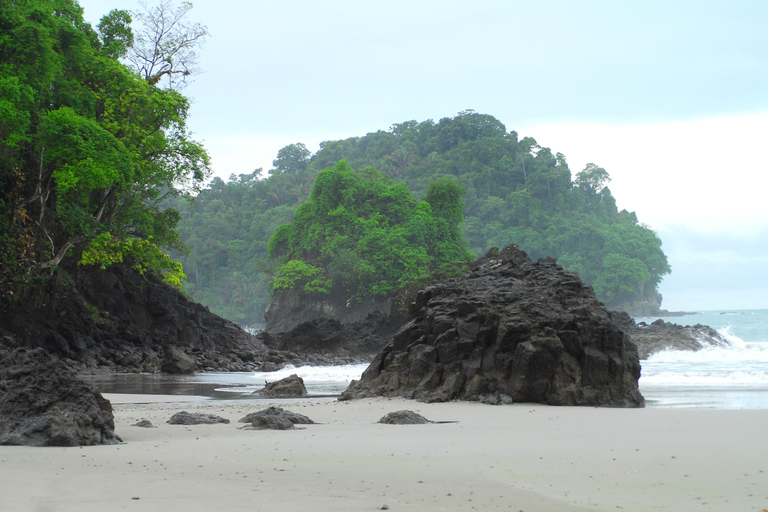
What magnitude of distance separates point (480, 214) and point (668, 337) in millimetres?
55942

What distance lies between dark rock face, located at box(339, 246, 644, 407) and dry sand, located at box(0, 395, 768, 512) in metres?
2.37

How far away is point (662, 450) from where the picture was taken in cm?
574

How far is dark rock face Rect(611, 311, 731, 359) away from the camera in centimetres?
3662

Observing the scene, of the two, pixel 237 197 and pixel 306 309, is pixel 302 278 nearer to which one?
pixel 306 309

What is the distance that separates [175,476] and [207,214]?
98706 millimetres

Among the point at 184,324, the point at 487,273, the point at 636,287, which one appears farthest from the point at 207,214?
the point at 487,273

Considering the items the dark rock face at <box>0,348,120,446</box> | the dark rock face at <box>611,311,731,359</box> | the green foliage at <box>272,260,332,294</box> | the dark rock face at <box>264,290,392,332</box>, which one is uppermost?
the green foliage at <box>272,260,332,294</box>

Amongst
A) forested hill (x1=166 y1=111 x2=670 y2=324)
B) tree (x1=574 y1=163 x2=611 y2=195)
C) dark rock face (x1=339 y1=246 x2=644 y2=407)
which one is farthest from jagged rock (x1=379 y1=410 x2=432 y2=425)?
tree (x1=574 y1=163 x2=611 y2=195)

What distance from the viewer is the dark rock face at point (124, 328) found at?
2152 centimetres

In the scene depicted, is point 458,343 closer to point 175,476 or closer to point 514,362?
point 514,362

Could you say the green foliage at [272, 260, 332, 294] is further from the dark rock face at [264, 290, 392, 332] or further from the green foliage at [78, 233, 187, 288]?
the green foliage at [78, 233, 187, 288]

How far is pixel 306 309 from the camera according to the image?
61812 millimetres

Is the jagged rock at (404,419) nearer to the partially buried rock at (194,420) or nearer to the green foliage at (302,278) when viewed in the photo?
the partially buried rock at (194,420)

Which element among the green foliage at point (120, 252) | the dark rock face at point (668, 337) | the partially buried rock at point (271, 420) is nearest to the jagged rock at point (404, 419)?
the partially buried rock at point (271, 420)
